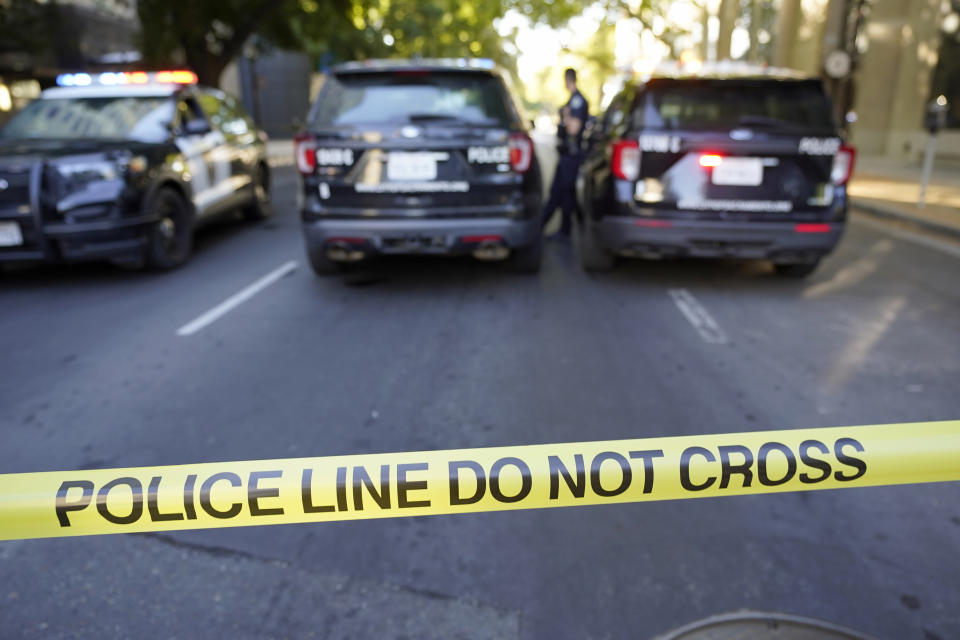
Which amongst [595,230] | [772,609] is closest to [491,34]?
[595,230]

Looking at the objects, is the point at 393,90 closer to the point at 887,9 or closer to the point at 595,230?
the point at 595,230

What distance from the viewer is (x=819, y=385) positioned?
4.31m

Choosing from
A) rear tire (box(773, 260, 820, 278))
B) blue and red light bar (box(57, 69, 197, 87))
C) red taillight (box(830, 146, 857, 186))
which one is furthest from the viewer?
blue and red light bar (box(57, 69, 197, 87))

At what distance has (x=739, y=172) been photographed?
19.4 feet

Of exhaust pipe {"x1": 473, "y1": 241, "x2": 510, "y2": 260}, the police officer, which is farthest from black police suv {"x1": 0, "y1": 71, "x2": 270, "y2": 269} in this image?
the police officer

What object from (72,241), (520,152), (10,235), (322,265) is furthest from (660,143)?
(10,235)

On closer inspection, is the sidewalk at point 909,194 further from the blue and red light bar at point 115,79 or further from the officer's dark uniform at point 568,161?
the blue and red light bar at point 115,79

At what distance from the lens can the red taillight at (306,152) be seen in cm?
576

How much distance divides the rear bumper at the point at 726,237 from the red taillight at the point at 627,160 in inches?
13.6

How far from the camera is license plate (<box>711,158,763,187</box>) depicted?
19.3 ft

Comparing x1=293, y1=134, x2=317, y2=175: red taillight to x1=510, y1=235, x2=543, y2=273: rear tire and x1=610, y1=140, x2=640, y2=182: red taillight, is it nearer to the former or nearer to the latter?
x1=510, y1=235, x2=543, y2=273: rear tire

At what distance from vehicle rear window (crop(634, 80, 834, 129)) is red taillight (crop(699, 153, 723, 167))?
27cm

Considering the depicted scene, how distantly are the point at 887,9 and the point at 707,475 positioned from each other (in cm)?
2339

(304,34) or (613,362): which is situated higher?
(304,34)
